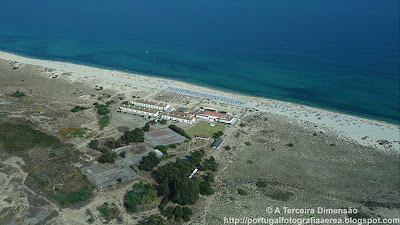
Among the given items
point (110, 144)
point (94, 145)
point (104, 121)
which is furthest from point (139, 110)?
point (94, 145)

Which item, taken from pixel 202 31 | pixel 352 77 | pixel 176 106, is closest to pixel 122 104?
pixel 176 106

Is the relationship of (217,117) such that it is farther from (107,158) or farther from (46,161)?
(46,161)

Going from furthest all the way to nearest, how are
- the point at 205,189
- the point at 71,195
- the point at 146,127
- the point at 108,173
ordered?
the point at 146,127, the point at 108,173, the point at 205,189, the point at 71,195

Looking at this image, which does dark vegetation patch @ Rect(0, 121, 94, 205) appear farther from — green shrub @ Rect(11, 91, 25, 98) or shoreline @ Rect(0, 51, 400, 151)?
shoreline @ Rect(0, 51, 400, 151)

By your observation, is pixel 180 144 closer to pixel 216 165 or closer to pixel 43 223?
pixel 216 165

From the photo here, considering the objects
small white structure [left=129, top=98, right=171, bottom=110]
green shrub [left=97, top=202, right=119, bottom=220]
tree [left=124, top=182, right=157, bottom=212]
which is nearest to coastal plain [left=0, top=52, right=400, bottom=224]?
green shrub [left=97, top=202, right=119, bottom=220]

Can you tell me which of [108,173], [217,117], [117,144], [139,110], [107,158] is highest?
[217,117]

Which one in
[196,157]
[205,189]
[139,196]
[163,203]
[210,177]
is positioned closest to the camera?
[163,203]

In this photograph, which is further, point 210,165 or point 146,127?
point 146,127
